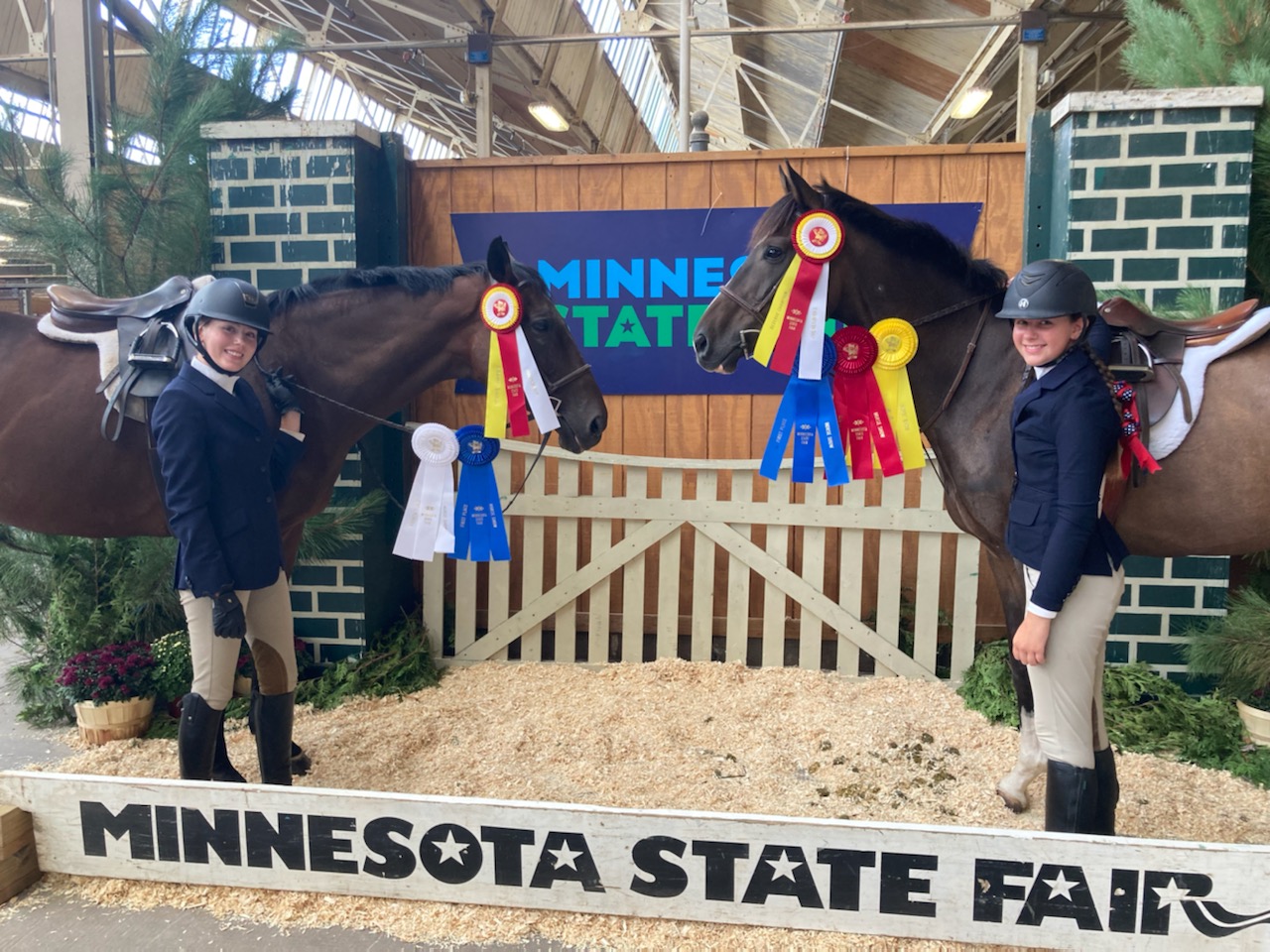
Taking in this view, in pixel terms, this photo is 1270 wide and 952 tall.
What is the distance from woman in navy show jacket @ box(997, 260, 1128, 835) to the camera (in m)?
1.72

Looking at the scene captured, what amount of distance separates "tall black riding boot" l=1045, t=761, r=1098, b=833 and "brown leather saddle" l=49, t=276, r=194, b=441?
2.84 m

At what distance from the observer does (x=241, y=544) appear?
2158 millimetres

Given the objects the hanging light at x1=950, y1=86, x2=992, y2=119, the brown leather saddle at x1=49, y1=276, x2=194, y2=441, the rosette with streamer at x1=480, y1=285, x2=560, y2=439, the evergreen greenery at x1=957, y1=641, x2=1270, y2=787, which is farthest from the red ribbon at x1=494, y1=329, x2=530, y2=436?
the hanging light at x1=950, y1=86, x2=992, y2=119

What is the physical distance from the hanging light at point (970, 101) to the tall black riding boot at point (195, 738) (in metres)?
7.74

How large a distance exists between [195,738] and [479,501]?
1205mm

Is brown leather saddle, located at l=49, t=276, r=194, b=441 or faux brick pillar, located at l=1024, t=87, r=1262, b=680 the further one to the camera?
faux brick pillar, located at l=1024, t=87, r=1262, b=680

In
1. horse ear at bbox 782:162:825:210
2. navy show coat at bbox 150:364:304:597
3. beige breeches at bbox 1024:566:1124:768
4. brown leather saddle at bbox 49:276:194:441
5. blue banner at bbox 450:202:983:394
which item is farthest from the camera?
blue banner at bbox 450:202:983:394

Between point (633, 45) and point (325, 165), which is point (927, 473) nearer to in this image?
point (325, 165)

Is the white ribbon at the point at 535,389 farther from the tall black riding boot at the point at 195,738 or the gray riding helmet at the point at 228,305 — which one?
the tall black riding boot at the point at 195,738

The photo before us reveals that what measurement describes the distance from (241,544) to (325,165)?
2321 millimetres

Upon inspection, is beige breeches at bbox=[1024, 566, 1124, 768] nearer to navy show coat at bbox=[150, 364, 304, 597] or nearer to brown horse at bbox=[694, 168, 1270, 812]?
brown horse at bbox=[694, 168, 1270, 812]

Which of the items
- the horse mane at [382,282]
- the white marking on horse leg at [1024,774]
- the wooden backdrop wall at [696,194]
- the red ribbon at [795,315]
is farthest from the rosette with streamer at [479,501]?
the white marking on horse leg at [1024,774]

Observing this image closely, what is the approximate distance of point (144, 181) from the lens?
3.48 meters

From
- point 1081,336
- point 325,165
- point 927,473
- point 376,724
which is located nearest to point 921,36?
point 927,473
